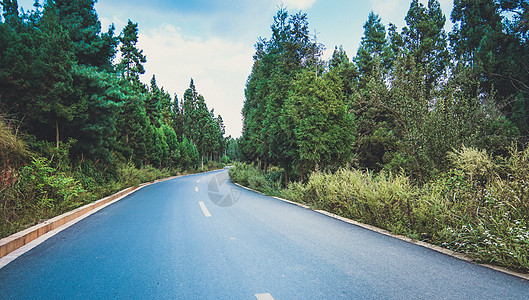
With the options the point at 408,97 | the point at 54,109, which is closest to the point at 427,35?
the point at 408,97

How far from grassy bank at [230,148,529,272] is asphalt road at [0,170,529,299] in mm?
462

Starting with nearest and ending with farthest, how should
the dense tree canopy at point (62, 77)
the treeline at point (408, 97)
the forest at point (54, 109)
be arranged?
the forest at point (54, 109)
the treeline at point (408, 97)
the dense tree canopy at point (62, 77)

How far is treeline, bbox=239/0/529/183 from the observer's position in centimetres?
791

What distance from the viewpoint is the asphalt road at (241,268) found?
2928 mm

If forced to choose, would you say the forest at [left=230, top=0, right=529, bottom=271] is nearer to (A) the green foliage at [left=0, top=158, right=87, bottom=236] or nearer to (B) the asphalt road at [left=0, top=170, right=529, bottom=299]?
(B) the asphalt road at [left=0, top=170, right=529, bottom=299]

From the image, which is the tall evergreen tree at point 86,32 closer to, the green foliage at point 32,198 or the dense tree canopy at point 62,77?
the dense tree canopy at point 62,77

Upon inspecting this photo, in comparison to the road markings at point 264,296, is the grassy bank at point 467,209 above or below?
above

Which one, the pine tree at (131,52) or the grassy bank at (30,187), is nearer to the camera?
the grassy bank at (30,187)

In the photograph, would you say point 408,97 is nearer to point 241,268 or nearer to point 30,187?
point 241,268

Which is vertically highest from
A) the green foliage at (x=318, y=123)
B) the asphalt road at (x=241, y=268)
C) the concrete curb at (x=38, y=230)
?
the green foliage at (x=318, y=123)

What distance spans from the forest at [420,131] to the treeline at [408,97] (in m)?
0.06

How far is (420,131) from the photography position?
786 cm

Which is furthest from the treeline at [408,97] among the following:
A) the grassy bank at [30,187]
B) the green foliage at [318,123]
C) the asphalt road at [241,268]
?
the grassy bank at [30,187]

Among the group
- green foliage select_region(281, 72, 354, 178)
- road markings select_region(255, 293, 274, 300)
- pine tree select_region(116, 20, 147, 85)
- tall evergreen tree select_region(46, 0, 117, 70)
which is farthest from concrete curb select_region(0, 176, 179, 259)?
pine tree select_region(116, 20, 147, 85)
